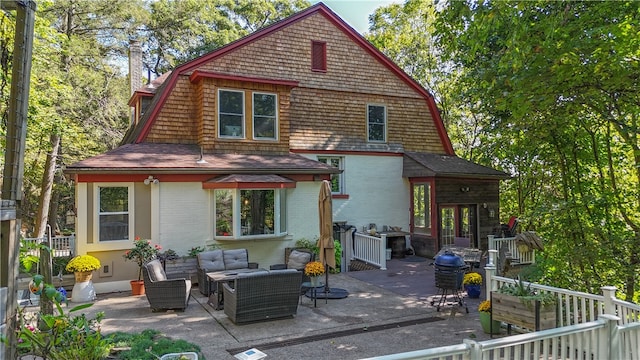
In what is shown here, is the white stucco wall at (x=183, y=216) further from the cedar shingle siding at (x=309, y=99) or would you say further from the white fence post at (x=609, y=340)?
the white fence post at (x=609, y=340)

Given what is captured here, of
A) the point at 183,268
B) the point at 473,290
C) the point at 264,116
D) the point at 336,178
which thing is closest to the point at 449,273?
the point at 473,290

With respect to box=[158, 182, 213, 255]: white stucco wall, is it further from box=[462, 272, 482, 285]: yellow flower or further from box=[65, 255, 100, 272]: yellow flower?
box=[462, 272, 482, 285]: yellow flower

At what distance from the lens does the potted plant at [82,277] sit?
848cm

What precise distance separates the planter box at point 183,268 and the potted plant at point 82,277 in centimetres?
155

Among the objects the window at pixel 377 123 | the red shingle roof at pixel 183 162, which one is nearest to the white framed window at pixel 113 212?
the red shingle roof at pixel 183 162

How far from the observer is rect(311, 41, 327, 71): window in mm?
14430

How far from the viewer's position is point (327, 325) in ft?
22.3

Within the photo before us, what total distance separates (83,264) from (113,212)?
162cm

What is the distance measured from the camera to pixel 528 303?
5.56m

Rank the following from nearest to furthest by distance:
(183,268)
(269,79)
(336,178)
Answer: (183,268) < (269,79) < (336,178)

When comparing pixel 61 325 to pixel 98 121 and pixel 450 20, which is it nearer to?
pixel 450 20

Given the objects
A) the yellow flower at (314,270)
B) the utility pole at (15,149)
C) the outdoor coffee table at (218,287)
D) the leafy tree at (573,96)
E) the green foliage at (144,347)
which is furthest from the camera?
the yellow flower at (314,270)

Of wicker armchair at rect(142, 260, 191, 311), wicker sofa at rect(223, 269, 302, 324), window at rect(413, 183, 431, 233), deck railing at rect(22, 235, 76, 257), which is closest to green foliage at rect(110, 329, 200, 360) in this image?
wicker sofa at rect(223, 269, 302, 324)

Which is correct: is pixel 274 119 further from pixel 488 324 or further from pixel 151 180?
pixel 488 324
